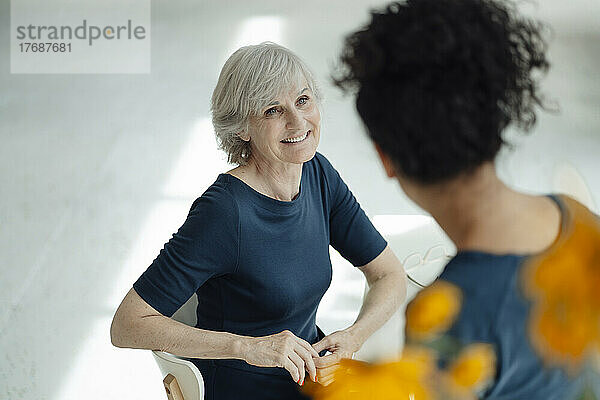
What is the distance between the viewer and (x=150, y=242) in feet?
8.61

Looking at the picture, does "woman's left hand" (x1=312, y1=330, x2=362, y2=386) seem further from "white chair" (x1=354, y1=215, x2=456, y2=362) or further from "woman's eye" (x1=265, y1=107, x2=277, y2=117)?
"woman's eye" (x1=265, y1=107, x2=277, y2=117)

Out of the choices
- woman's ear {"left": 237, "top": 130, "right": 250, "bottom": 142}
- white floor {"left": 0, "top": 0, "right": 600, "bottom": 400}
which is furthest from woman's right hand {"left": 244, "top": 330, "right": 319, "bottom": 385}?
white floor {"left": 0, "top": 0, "right": 600, "bottom": 400}

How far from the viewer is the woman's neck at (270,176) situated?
117cm

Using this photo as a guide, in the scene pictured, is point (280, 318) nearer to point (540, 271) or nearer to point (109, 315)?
point (540, 271)

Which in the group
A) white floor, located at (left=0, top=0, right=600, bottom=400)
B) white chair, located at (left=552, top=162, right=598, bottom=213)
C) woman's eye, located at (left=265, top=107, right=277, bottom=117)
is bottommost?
white floor, located at (left=0, top=0, right=600, bottom=400)

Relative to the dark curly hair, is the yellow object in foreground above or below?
below

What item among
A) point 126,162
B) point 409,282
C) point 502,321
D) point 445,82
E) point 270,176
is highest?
point 445,82

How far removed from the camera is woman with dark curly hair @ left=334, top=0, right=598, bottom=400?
0.40 m

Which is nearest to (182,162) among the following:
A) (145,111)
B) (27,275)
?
(145,111)

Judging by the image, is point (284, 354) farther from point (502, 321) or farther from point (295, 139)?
point (502, 321)

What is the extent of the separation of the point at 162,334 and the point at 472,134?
0.75 meters

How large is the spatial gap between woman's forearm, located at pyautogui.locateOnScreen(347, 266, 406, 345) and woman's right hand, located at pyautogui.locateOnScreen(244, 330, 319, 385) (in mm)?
159

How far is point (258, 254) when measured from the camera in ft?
3.67

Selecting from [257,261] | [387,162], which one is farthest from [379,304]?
[387,162]
